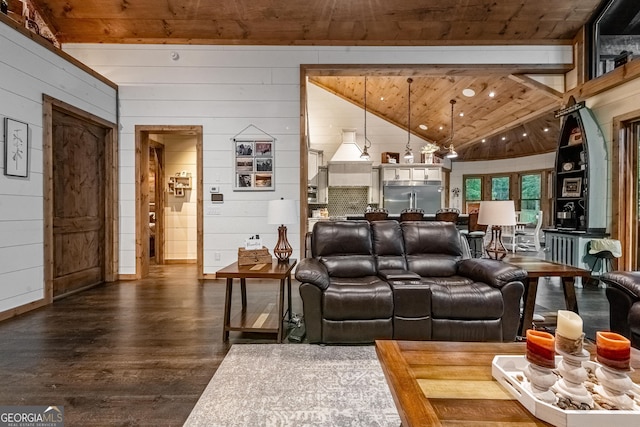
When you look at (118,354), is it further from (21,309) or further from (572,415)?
(572,415)

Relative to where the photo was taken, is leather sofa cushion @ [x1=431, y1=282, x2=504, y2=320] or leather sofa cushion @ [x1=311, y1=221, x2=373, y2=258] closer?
leather sofa cushion @ [x1=431, y1=282, x2=504, y2=320]

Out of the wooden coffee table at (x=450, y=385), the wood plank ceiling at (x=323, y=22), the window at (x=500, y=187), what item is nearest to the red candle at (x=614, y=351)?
the wooden coffee table at (x=450, y=385)

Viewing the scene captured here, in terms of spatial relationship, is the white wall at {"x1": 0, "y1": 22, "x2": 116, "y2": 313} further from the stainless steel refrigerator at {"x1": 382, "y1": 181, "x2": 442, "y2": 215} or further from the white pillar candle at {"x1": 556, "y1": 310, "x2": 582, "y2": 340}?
the stainless steel refrigerator at {"x1": 382, "y1": 181, "x2": 442, "y2": 215}

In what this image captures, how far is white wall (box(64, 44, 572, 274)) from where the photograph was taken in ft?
16.7

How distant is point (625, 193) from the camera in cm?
460

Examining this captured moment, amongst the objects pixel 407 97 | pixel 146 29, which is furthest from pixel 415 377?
pixel 407 97

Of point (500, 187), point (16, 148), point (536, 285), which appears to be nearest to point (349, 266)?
point (536, 285)

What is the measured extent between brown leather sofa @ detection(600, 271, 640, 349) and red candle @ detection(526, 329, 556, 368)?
170cm

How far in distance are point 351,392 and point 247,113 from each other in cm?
436

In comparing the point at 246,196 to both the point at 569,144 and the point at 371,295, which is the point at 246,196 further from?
the point at 569,144

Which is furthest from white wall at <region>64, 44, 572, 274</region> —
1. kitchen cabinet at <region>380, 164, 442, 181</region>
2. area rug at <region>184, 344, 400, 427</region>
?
kitchen cabinet at <region>380, 164, 442, 181</region>

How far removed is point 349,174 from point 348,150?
683 mm

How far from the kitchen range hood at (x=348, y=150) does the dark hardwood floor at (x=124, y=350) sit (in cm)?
552

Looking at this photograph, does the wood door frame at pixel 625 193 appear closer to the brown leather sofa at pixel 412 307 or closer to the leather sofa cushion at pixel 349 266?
the brown leather sofa at pixel 412 307
